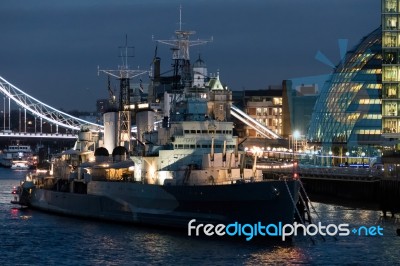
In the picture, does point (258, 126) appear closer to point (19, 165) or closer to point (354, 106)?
point (354, 106)

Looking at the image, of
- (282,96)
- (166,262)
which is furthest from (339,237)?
(282,96)

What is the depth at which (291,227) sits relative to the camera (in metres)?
43.4

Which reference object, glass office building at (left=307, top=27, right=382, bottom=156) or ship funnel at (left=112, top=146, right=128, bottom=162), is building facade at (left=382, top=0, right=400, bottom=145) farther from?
ship funnel at (left=112, top=146, right=128, bottom=162)

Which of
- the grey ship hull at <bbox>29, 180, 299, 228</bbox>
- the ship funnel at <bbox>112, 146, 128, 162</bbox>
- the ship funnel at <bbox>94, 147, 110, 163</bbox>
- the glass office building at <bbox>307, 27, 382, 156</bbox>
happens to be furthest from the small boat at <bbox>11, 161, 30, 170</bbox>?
the grey ship hull at <bbox>29, 180, 299, 228</bbox>

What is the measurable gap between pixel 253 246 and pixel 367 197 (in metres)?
25.2

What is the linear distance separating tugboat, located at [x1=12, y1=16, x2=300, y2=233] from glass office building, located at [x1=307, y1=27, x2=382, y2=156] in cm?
3417

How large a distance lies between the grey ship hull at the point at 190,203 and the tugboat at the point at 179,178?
4 centimetres

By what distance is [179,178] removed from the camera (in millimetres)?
46781

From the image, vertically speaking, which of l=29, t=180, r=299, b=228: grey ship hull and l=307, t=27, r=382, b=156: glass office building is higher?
l=307, t=27, r=382, b=156: glass office building

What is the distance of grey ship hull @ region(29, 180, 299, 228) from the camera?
43156mm

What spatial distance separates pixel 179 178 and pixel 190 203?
1856 millimetres

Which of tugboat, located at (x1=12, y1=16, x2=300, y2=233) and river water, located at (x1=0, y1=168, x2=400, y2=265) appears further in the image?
tugboat, located at (x1=12, y1=16, x2=300, y2=233)

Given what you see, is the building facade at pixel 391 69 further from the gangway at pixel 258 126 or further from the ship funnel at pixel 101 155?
the ship funnel at pixel 101 155

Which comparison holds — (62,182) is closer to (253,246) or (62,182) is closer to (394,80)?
(253,246)
